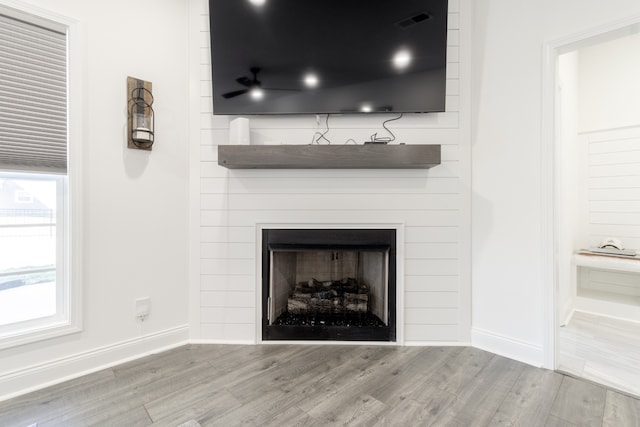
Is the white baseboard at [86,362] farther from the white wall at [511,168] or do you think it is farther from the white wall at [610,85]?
the white wall at [610,85]

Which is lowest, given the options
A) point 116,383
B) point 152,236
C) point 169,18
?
point 116,383

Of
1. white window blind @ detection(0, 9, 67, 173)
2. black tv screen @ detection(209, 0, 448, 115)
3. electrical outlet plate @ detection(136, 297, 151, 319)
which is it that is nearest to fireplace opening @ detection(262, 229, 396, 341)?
electrical outlet plate @ detection(136, 297, 151, 319)

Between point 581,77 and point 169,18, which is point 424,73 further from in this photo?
point 581,77

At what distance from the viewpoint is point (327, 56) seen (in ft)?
6.76

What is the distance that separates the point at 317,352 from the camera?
6.78 feet

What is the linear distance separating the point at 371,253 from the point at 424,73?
1.41m

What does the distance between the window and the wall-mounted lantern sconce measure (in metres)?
0.32


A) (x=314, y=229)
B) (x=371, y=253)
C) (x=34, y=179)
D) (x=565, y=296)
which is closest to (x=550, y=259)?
(x=371, y=253)

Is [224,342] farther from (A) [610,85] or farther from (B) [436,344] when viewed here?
(A) [610,85]

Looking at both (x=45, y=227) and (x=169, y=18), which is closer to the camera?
(x=45, y=227)

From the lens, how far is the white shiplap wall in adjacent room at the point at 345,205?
7.22 ft

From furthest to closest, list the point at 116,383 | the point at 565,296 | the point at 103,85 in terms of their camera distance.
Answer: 1. the point at 565,296
2. the point at 103,85
3. the point at 116,383

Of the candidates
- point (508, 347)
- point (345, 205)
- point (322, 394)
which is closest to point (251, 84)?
point (345, 205)

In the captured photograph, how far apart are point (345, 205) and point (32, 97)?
201 centimetres
